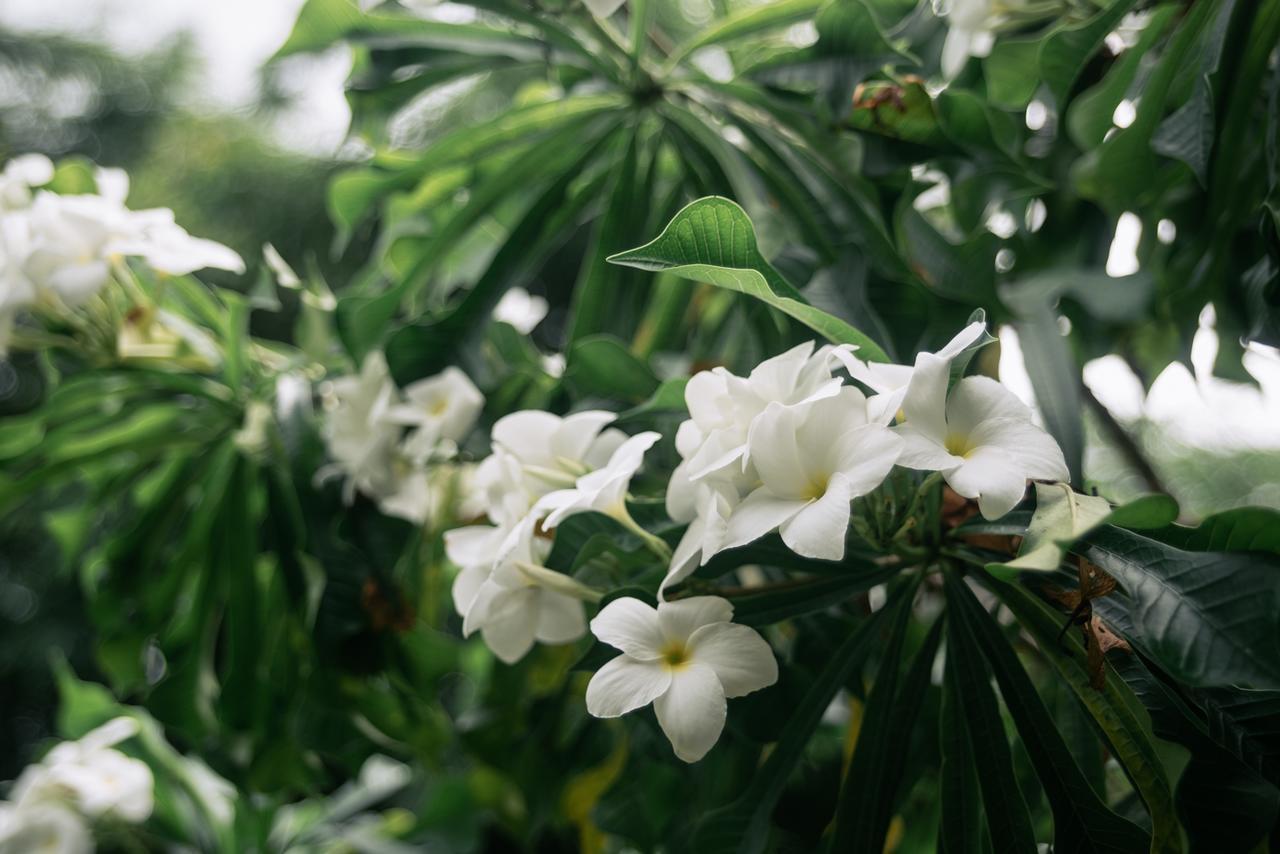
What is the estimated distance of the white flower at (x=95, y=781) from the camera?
997 millimetres

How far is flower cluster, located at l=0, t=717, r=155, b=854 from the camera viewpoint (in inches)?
39.2

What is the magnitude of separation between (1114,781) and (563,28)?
668mm

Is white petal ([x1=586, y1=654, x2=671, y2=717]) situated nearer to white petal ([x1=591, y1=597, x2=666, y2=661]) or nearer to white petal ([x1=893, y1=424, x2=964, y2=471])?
white petal ([x1=591, y1=597, x2=666, y2=661])

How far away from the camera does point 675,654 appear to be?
48cm

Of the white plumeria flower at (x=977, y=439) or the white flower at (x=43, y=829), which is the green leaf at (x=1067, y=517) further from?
the white flower at (x=43, y=829)

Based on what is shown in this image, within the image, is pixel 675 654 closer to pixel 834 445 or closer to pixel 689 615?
pixel 689 615

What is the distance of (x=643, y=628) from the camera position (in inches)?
18.6

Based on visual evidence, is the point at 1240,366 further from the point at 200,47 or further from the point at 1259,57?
the point at 200,47

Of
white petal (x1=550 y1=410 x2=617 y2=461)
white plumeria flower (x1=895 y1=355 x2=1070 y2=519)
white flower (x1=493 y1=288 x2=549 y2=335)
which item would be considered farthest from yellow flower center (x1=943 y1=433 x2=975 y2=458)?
white flower (x1=493 y1=288 x2=549 y2=335)

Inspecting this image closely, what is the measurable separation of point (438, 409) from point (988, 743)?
0.46m

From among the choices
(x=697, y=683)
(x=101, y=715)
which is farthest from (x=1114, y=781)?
(x=101, y=715)

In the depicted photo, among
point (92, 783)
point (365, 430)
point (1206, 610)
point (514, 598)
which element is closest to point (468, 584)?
point (514, 598)

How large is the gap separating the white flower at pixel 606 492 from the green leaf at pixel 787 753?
0.16 metres

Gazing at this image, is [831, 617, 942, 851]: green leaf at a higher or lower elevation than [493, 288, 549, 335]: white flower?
lower
